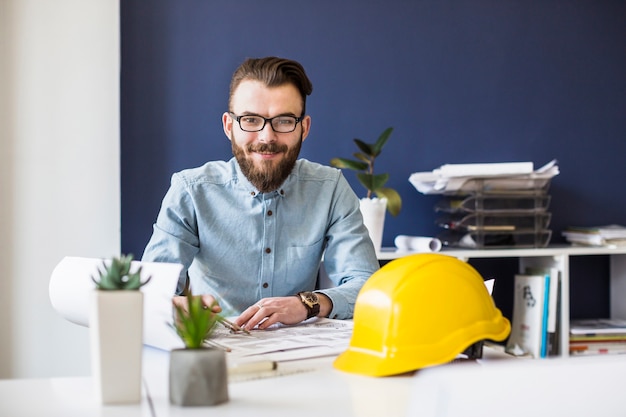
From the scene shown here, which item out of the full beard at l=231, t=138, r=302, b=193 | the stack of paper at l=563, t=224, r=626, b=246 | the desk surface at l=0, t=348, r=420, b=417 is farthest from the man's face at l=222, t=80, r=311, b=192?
the stack of paper at l=563, t=224, r=626, b=246

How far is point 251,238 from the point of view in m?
2.02

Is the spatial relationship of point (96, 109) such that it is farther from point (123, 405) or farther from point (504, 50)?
point (123, 405)

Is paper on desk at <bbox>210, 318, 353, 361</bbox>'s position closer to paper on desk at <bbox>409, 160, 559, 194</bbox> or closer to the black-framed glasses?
the black-framed glasses

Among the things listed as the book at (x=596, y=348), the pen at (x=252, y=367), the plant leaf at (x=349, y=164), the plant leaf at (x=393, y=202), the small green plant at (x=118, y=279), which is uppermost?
the plant leaf at (x=349, y=164)

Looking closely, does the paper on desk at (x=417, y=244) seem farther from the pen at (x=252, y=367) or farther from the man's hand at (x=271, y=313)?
the pen at (x=252, y=367)

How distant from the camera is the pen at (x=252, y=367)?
1.10 meters

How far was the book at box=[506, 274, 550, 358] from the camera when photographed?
2936mm

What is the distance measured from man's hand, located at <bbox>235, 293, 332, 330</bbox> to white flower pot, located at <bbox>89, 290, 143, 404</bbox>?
0.58 m

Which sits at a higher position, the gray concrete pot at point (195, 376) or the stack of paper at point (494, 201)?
the stack of paper at point (494, 201)

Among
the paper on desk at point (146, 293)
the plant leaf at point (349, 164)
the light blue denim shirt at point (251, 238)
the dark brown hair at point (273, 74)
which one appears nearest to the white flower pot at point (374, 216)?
the plant leaf at point (349, 164)

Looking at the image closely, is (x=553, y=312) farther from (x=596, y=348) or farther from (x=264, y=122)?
(x=264, y=122)

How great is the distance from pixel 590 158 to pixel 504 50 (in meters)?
0.61

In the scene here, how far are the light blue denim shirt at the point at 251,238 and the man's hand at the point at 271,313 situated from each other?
365mm

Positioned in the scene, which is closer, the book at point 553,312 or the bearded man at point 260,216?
the bearded man at point 260,216
